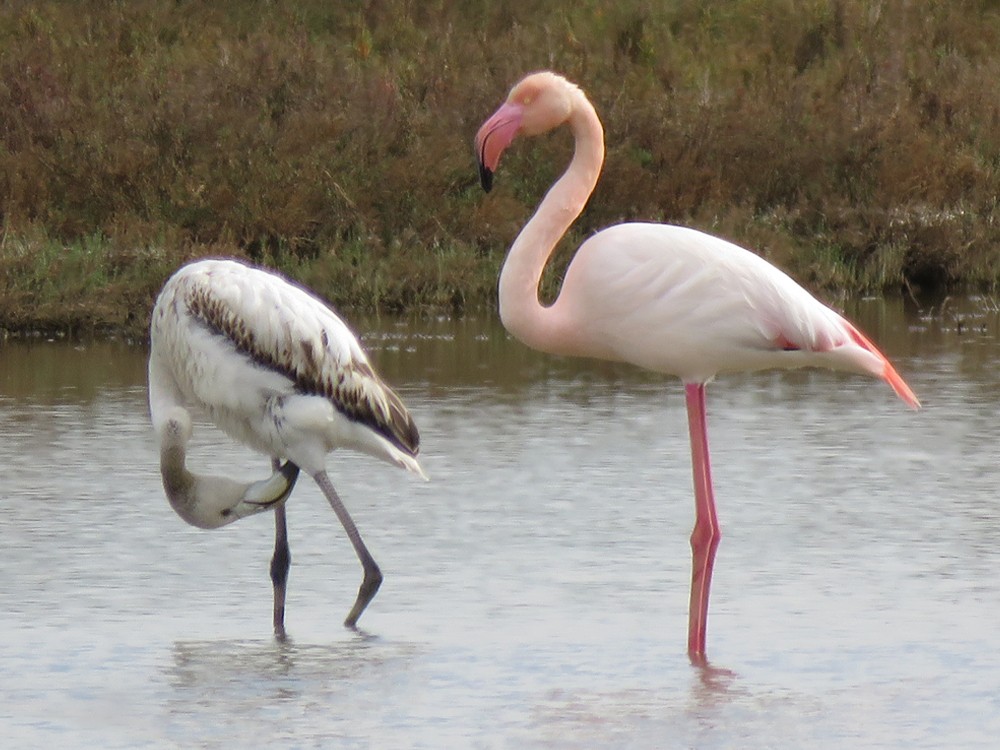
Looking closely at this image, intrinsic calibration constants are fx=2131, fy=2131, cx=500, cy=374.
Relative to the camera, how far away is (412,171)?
1661 centimetres

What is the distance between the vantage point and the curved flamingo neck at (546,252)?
6.40 metres

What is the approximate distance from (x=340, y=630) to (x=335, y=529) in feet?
4.54

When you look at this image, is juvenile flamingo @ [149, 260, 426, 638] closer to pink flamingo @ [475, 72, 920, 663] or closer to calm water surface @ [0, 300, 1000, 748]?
calm water surface @ [0, 300, 1000, 748]

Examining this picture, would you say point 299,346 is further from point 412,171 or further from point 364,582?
point 412,171

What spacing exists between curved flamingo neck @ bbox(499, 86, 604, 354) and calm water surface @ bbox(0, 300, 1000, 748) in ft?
2.79

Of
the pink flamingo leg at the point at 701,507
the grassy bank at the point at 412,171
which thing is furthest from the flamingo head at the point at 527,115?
the grassy bank at the point at 412,171

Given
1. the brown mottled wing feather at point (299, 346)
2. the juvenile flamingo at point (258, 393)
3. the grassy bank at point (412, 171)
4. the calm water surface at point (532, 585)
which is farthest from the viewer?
the grassy bank at point (412, 171)

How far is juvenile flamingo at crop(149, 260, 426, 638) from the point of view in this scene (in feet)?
22.0

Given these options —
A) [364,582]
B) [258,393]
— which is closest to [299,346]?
[258,393]

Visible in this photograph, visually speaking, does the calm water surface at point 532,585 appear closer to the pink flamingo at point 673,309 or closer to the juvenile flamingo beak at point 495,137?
the pink flamingo at point 673,309

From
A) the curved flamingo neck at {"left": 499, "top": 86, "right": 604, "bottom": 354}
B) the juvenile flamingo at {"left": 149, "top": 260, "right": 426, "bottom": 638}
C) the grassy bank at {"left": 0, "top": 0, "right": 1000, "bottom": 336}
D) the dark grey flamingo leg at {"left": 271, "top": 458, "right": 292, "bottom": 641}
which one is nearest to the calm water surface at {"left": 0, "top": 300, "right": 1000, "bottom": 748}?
the dark grey flamingo leg at {"left": 271, "top": 458, "right": 292, "bottom": 641}

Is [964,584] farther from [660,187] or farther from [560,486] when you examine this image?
[660,187]

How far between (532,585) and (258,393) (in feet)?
3.53

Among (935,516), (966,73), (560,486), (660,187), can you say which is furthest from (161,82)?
(935,516)
